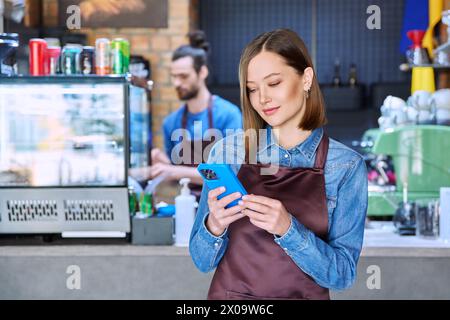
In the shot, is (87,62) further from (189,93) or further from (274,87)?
(189,93)

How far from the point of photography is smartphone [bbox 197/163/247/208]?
1326 millimetres

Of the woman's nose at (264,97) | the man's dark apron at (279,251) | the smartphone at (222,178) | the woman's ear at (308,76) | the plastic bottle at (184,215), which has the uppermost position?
the woman's ear at (308,76)

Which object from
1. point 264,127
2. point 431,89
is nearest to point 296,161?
point 264,127

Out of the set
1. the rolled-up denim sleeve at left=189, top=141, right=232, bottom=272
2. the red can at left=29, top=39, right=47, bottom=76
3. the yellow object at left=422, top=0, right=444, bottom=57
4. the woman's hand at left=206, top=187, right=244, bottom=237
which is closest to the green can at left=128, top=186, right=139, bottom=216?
the red can at left=29, top=39, right=47, bottom=76

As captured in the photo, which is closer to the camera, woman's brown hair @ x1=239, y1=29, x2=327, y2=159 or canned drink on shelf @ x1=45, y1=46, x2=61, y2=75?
woman's brown hair @ x1=239, y1=29, x2=327, y2=159

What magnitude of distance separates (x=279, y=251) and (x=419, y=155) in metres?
2.21

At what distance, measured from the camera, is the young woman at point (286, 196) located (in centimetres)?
141

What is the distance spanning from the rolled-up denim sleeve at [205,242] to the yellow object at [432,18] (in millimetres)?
2679

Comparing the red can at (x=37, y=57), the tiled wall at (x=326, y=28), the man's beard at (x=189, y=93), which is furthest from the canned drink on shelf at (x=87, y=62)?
the tiled wall at (x=326, y=28)

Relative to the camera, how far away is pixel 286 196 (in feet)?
4.89

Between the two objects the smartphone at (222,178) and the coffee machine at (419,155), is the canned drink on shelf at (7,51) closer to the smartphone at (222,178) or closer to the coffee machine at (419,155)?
the smartphone at (222,178)

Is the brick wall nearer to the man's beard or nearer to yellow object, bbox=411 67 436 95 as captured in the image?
the man's beard

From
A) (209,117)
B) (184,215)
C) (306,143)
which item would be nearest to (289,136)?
(306,143)
